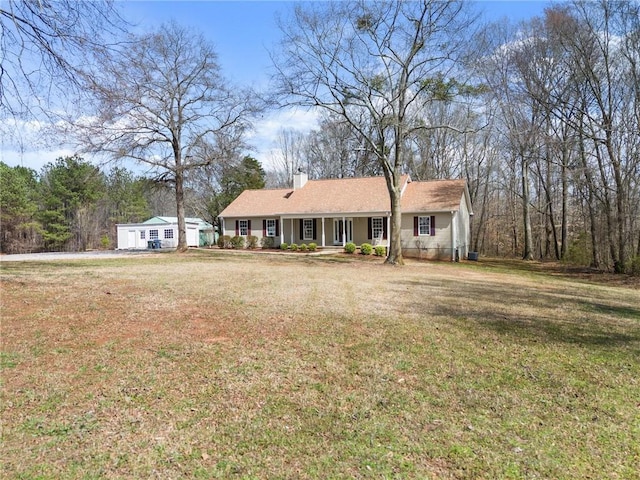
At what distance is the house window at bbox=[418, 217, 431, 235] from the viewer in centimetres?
2358

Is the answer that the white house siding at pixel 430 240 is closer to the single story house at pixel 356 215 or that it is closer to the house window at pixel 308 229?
the single story house at pixel 356 215

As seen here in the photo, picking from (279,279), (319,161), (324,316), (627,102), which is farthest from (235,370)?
(319,161)

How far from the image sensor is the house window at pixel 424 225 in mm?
23578

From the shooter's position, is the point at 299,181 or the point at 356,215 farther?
the point at 299,181

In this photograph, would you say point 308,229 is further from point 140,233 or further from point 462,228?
point 140,233

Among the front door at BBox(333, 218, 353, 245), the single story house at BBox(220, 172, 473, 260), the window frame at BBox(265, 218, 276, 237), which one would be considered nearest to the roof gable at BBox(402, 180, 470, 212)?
the single story house at BBox(220, 172, 473, 260)

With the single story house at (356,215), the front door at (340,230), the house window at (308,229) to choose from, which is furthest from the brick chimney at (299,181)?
the front door at (340,230)

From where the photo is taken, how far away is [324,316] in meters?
7.17

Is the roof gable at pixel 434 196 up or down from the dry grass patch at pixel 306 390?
up

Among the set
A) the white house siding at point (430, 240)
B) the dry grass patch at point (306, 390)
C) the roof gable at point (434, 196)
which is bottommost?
the dry grass patch at point (306, 390)

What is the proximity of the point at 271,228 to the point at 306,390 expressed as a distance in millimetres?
24520

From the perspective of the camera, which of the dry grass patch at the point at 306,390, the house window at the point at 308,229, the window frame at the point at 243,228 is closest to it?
the dry grass patch at the point at 306,390

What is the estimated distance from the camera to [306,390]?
417cm

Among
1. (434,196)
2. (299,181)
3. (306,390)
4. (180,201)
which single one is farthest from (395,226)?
(306,390)
